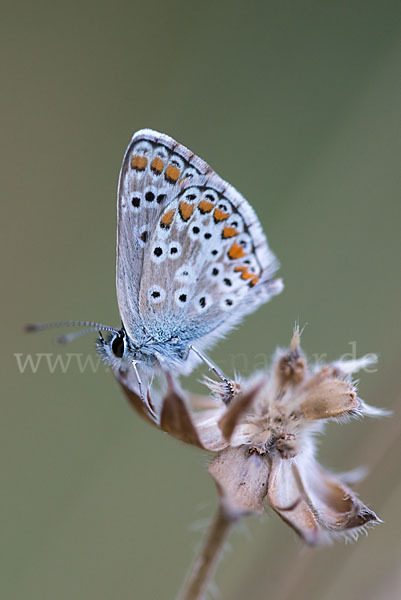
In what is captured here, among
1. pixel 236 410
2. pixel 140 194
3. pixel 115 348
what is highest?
pixel 140 194

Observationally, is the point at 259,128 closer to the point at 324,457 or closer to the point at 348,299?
the point at 348,299

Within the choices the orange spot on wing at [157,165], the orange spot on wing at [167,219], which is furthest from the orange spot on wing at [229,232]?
the orange spot on wing at [157,165]

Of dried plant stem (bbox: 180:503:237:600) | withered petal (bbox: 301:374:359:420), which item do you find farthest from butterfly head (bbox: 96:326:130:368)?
dried plant stem (bbox: 180:503:237:600)

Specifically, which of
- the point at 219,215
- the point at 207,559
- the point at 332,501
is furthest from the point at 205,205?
the point at 207,559

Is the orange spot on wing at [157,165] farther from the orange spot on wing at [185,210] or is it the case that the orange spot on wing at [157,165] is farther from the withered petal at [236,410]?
the withered petal at [236,410]

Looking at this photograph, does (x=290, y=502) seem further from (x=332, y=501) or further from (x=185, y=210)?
(x=185, y=210)

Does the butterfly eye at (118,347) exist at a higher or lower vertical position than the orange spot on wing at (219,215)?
lower
